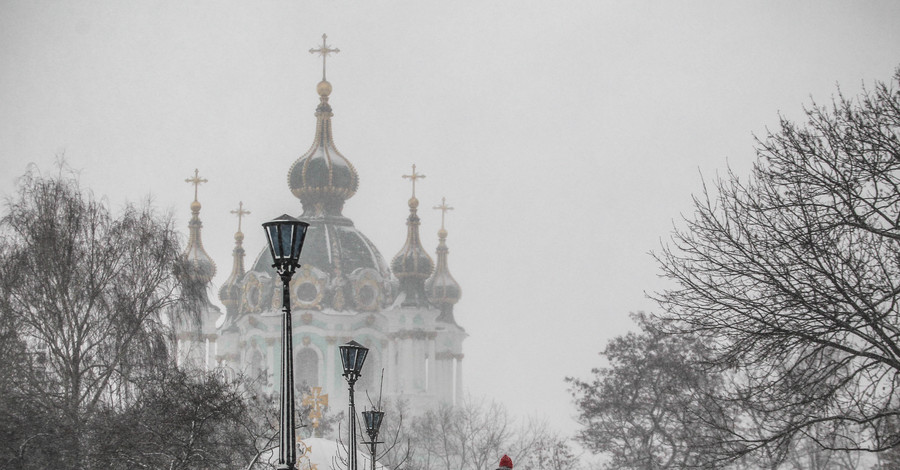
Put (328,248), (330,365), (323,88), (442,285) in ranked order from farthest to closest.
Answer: (442,285), (323,88), (328,248), (330,365)

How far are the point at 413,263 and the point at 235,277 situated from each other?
1077 cm

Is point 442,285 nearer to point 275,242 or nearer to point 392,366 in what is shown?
point 392,366

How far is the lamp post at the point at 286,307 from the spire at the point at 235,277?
66.3m

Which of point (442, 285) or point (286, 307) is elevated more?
point (442, 285)

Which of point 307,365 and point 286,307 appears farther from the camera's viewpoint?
point 307,365

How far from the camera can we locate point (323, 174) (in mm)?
76812

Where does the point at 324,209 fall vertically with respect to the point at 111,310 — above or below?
above

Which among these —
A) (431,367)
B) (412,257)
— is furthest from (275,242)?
(412,257)

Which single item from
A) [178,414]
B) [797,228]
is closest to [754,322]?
[797,228]

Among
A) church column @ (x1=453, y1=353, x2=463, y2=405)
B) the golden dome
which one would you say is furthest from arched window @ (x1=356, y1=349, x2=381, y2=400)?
the golden dome

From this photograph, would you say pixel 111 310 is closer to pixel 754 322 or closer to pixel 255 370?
pixel 754 322

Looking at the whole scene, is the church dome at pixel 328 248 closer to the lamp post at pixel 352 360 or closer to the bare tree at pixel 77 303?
the bare tree at pixel 77 303

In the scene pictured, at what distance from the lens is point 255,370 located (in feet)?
234

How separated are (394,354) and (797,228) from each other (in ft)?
190
